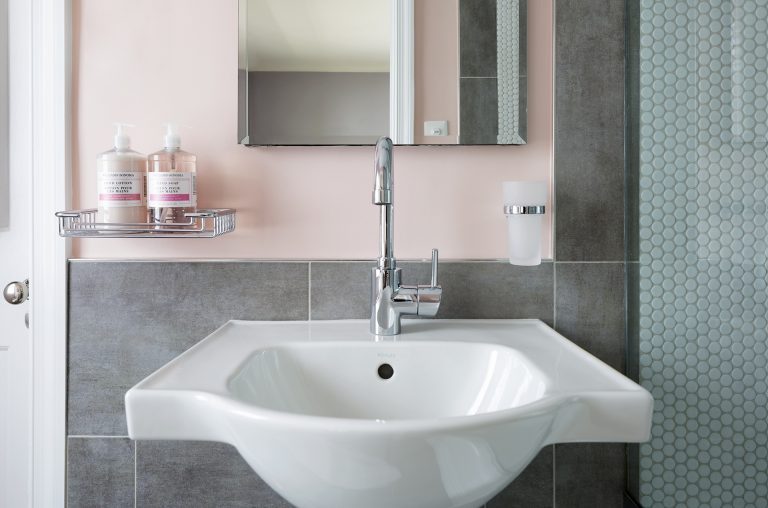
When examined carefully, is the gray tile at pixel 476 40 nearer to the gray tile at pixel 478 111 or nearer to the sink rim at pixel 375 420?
the gray tile at pixel 478 111

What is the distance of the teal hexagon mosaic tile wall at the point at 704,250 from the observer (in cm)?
95

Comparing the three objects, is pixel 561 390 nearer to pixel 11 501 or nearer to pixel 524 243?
pixel 524 243

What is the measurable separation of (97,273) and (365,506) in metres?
0.81

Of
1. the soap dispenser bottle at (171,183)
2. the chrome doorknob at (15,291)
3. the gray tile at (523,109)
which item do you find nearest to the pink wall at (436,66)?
the gray tile at (523,109)

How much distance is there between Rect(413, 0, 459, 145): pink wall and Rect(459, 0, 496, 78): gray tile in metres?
0.01

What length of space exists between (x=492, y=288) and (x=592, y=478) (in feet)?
1.47

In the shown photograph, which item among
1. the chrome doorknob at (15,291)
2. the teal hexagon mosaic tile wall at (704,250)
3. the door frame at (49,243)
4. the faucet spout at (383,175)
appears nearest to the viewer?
the teal hexagon mosaic tile wall at (704,250)

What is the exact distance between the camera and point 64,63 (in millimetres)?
1191

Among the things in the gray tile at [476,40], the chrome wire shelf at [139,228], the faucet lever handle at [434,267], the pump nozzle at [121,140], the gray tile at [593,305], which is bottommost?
the gray tile at [593,305]

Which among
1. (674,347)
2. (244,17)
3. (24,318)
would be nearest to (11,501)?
(24,318)

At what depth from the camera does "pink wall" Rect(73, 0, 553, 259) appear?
1.21 metres

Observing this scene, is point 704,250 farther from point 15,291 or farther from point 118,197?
point 15,291

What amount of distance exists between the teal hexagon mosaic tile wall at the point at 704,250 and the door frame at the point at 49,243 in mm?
1145

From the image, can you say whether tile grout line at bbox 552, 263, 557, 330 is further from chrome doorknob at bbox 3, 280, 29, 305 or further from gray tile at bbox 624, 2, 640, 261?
chrome doorknob at bbox 3, 280, 29, 305
